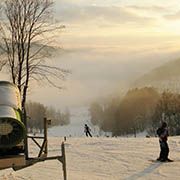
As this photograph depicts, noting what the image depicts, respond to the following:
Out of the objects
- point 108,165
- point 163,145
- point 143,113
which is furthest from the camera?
point 143,113

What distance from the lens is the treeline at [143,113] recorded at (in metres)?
93.2

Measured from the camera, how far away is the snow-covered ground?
14.9 meters

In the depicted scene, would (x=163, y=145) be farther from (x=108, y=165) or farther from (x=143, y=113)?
(x=143, y=113)

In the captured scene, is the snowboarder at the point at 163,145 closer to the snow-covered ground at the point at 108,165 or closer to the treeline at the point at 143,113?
the snow-covered ground at the point at 108,165

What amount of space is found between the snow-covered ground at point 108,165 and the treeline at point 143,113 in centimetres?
6415

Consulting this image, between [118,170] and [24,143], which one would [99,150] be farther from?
[24,143]

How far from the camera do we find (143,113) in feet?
362

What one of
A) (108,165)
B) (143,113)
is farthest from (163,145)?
(143,113)

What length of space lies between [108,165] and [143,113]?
9403 cm

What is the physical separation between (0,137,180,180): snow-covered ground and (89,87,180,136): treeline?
6415cm

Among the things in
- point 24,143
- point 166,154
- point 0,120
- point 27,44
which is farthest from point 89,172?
point 27,44

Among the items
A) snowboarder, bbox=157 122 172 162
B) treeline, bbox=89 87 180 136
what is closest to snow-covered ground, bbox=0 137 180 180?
snowboarder, bbox=157 122 172 162

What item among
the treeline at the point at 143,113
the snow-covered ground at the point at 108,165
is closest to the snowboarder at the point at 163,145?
the snow-covered ground at the point at 108,165

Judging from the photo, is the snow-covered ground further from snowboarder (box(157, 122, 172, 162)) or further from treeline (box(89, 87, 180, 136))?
treeline (box(89, 87, 180, 136))
